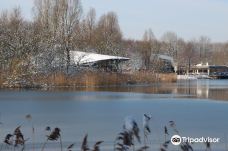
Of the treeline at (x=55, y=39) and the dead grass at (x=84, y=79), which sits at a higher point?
the treeline at (x=55, y=39)

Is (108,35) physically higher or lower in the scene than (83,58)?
higher

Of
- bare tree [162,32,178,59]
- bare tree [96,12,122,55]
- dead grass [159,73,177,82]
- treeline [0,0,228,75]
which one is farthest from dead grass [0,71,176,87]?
bare tree [162,32,178,59]

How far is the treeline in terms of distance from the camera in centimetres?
3744

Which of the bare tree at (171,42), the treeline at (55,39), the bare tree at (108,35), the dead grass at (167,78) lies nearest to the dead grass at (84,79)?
the treeline at (55,39)

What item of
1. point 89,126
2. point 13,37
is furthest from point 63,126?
point 13,37

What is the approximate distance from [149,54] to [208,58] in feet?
222

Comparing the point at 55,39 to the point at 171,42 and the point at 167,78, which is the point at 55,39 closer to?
the point at 167,78

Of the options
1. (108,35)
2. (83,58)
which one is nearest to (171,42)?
(108,35)

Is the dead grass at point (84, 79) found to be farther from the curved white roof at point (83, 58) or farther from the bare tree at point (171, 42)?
the bare tree at point (171, 42)

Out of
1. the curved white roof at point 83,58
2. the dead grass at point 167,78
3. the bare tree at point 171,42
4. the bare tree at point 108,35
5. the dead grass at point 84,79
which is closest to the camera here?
the dead grass at point 84,79

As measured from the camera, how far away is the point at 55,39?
137 ft

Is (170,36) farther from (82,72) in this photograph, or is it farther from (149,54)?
(82,72)

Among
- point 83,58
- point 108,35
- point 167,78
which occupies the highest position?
point 108,35

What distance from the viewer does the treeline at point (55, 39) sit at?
37.4 meters
